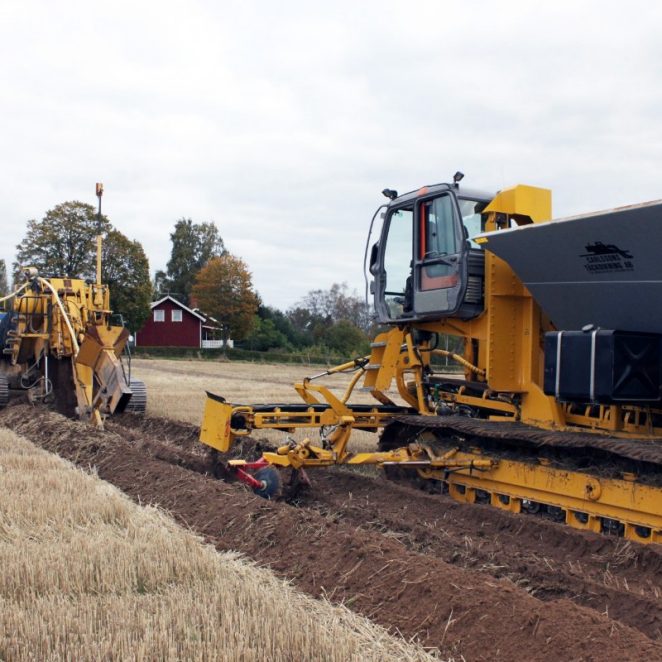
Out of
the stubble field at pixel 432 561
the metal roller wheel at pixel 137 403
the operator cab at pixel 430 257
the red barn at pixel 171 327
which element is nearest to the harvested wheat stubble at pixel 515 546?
the stubble field at pixel 432 561

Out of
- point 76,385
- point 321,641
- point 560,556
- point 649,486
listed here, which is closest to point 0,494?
point 321,641

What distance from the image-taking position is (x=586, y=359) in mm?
6430

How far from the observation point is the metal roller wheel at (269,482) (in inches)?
303

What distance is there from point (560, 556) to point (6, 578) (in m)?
3.88

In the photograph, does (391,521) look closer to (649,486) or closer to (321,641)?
(649,486)

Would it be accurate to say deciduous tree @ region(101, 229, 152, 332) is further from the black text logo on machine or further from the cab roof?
the black text logo on machine

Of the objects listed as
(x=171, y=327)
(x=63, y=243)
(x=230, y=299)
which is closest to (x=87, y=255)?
(x=63, y=243)

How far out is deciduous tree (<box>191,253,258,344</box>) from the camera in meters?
57.4

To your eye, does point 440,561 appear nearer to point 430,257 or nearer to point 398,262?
point 430,257

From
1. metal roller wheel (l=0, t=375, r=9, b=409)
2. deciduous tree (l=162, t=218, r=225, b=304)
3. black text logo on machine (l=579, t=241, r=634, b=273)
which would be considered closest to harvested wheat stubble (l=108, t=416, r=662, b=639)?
black text logo on machine (l=579, t=241, r=634, b=273)

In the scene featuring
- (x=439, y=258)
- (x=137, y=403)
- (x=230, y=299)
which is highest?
(x=230, y=299)

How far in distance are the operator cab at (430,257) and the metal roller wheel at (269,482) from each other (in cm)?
216

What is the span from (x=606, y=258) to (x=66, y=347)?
10.0 meters

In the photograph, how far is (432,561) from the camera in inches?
202
